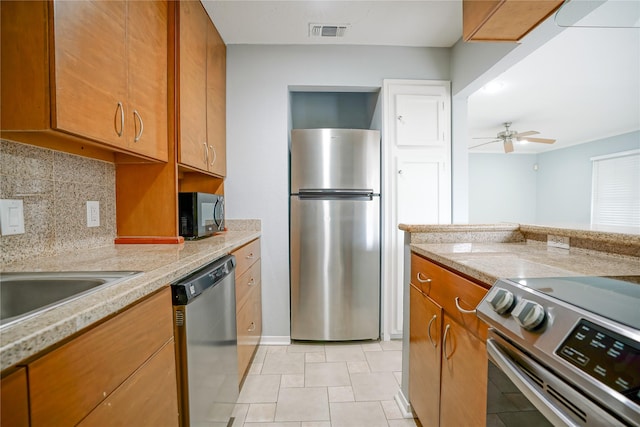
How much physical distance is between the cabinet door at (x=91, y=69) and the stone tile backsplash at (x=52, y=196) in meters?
0.30

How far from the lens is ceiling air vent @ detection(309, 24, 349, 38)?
206 cm

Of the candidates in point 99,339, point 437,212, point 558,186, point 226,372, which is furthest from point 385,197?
point 558,186

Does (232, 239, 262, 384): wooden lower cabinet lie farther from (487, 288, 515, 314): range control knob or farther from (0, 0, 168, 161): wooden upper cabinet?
(487, 288, 515, 314): range control knob

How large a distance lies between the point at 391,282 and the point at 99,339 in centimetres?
208

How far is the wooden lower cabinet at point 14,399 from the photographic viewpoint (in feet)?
1.34

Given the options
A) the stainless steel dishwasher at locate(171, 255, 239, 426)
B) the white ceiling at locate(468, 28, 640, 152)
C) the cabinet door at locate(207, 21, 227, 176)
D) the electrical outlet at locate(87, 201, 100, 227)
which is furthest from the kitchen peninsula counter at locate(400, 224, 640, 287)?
the white ceiling at locate(468, 28, 640, 152)

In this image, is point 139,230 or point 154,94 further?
point 139,230

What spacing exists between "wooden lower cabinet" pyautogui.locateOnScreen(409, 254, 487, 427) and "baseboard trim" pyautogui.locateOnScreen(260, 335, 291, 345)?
114 cm

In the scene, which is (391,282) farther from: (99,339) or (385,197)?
(99,339)

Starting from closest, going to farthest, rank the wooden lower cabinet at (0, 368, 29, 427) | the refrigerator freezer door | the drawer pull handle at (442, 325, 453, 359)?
the wooden lower cabinet at (0, 368, 29, 427) < the drawer pull handle at (442, 325, 453, 359) < the refrigerator freezer door

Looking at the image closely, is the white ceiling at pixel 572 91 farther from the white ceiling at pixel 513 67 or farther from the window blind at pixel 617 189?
the window blind at pixel 617 189

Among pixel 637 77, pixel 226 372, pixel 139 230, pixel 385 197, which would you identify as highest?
pixel 637 77

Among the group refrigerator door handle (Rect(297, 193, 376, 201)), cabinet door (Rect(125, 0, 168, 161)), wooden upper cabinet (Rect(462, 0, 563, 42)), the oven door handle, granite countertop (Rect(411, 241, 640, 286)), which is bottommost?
the oven door handle

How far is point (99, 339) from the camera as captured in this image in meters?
0.59
